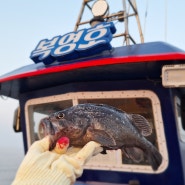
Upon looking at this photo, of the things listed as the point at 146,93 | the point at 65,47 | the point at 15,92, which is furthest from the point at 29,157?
the point at 15,92

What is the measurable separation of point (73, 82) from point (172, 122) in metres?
1.94

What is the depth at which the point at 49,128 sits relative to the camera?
2.43m

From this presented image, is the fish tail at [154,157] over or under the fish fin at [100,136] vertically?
under

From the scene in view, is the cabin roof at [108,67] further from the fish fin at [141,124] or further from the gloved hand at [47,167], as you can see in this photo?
the gloved hand at [47,167]

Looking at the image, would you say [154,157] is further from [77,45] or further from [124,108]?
[77,45]

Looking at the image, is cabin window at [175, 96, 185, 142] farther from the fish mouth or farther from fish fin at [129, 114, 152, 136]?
the fish mouth

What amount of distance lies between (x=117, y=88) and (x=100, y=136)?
111 inches

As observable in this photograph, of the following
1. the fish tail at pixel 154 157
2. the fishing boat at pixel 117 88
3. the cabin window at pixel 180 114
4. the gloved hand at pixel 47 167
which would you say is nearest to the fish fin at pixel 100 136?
the gloved hand at pixel 47 167

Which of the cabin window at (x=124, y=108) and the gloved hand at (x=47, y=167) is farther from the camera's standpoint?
the cabin window at (x=124, y=108)

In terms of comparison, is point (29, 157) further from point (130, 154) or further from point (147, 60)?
point (147, 60)

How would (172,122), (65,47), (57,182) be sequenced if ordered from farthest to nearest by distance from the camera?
(65,47)
(172,122)
(57,182)

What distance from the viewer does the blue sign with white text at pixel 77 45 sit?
5.26 m

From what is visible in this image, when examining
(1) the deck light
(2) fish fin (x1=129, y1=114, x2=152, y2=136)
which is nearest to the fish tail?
(2) fish fin (x1=129, y1=114, x2=152, y2=136)

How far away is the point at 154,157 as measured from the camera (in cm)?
426
